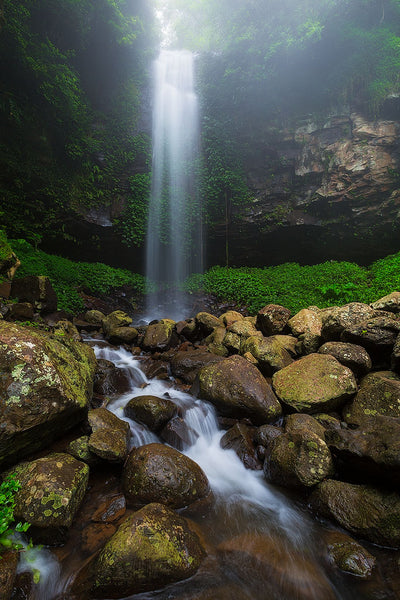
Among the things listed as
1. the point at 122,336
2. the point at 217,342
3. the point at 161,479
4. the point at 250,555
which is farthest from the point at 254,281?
the point at 250,555

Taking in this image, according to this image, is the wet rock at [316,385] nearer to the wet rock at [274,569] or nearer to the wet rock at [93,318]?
the wet rock at [274,569]

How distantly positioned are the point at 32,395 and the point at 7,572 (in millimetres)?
1283

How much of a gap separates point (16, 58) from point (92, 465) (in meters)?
13.0

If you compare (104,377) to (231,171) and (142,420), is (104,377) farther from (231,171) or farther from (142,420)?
(231,171)

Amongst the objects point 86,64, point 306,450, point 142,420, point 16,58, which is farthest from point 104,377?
point 86,64

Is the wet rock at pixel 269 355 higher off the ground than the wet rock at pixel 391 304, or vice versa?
the wet rock at pixel 391 304

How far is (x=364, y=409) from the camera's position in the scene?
371 centimetres

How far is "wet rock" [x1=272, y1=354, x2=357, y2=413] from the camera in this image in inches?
152

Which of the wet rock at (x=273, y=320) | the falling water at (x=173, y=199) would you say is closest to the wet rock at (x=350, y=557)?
the wet rock at (x=273, y=320)

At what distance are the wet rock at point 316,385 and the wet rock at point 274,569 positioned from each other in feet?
6.10

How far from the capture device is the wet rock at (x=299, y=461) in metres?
2.80

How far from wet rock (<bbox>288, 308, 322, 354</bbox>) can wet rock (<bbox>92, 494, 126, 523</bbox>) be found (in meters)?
4.31

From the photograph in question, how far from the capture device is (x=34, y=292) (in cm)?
678

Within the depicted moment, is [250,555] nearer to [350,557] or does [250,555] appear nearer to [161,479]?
[350,557]
